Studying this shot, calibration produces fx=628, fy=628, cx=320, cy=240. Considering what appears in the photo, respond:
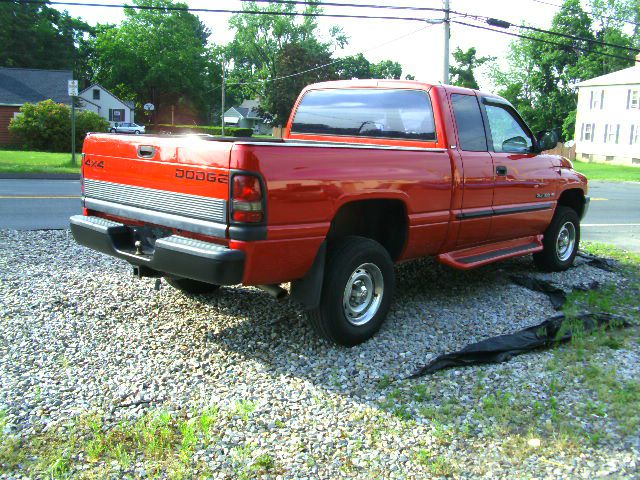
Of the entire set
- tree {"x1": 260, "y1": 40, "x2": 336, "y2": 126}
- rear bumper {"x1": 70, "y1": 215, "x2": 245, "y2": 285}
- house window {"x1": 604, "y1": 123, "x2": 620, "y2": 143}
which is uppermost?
tree {"x1": 260, "y1": 40, "x2": 336, "y2": 126}

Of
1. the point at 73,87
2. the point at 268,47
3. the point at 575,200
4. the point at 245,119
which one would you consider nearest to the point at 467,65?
the point at 268,47

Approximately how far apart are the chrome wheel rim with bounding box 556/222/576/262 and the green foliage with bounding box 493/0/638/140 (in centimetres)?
5713

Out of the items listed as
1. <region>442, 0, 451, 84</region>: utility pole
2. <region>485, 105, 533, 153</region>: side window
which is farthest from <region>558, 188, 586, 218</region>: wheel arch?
<region>442, 0, 451, 84</region>: utility pole

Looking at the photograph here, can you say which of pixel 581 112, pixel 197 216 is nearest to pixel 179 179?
pixel 197 216

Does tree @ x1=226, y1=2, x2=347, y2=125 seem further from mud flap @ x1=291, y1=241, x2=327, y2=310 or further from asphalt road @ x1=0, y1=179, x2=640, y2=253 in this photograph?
mud flap @ x1=291, y1=241, x2=327, y2=310

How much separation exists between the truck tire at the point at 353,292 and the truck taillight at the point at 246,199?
2.77 ft

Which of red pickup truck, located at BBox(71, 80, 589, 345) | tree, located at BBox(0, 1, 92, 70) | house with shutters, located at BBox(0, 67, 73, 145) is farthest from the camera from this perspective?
tree, located at BBox(0, 1, 92, 70)

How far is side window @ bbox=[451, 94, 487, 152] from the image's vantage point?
5.69 metres

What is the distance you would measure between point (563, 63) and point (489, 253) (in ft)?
209

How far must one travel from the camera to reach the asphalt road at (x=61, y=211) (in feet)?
33.5

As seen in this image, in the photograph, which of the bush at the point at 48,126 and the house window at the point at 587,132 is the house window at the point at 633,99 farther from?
the bush at the point at 48,126

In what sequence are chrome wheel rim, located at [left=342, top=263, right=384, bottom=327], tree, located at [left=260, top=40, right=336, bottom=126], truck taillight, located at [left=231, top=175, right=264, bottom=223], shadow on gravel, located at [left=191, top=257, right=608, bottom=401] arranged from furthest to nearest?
tree, located at [left=260, top=40, right=336, bottom=126] → chrome wheel rim, located at [left=342, top=263, right=384, bottom=327] → shadow on gravel, located at [left=191, top=257, right=608, bottom=401] → truck taillight, located at [left=231, top=175, right=264, bottom=223]

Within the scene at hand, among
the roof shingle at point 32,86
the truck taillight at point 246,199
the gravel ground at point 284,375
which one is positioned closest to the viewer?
the gravel ground at point 284,375

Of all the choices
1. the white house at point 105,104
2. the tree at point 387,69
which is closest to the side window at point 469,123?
the white house at point 105,104
